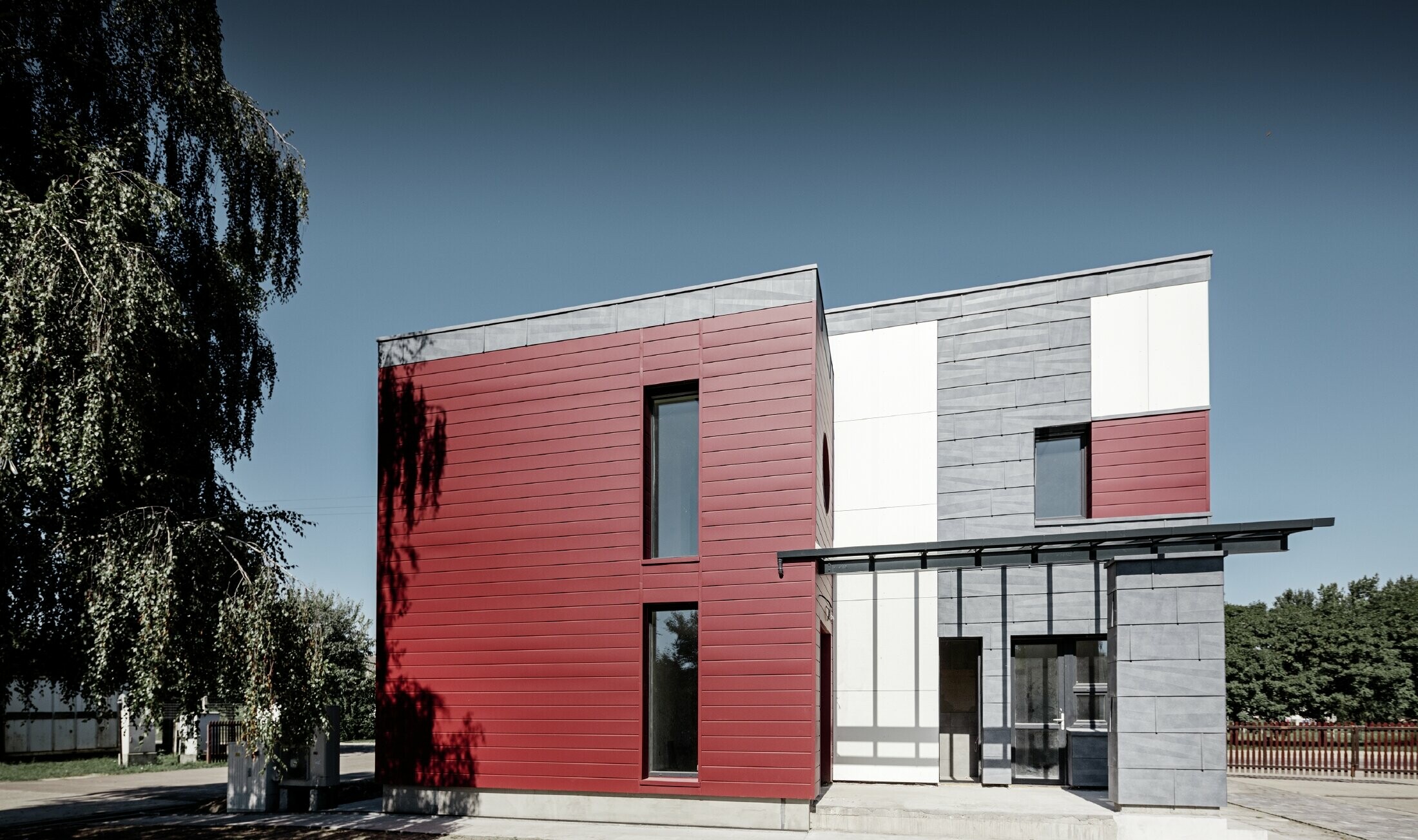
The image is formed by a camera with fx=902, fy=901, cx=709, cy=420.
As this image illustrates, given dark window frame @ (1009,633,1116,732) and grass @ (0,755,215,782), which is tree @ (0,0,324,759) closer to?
dark window frame @ (1009,633,1116,732)

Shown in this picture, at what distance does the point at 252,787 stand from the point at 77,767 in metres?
10.2

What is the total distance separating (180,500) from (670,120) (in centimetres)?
930

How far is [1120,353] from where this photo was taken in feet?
42.2

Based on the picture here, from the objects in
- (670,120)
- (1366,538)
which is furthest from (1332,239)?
(1366,538)

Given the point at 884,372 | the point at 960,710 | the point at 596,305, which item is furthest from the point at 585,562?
the point at 960,710

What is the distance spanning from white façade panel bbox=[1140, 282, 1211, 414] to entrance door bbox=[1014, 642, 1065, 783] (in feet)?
12.9

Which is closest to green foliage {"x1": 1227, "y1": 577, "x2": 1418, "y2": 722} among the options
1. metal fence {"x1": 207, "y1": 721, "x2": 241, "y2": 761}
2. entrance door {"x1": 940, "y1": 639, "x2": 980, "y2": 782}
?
entrance door {"x1": 940, "y1": 639, "x2": 980, "y2": 782}

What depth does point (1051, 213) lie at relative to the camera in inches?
573

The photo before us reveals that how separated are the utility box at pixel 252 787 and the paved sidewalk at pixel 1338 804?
42.3 feet

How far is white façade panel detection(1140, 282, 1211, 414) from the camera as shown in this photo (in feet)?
40.7

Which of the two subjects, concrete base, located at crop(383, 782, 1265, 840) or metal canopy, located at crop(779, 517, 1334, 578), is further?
concrete base, located at crop(383, 782, 1265, 840)

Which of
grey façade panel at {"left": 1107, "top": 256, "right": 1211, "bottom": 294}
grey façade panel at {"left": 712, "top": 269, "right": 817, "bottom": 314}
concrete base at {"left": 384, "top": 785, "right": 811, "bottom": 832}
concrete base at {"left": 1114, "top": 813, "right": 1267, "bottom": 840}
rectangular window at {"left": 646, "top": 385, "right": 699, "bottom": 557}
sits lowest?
concrete base at {"left": 384, "top": 785, "right": 811, "bottom": 832}

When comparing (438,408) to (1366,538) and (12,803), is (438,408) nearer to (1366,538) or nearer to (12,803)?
(12,803)

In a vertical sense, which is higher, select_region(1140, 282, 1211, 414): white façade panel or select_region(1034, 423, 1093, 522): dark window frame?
select_region(1140, 282, 1211, 414): white façade panel
